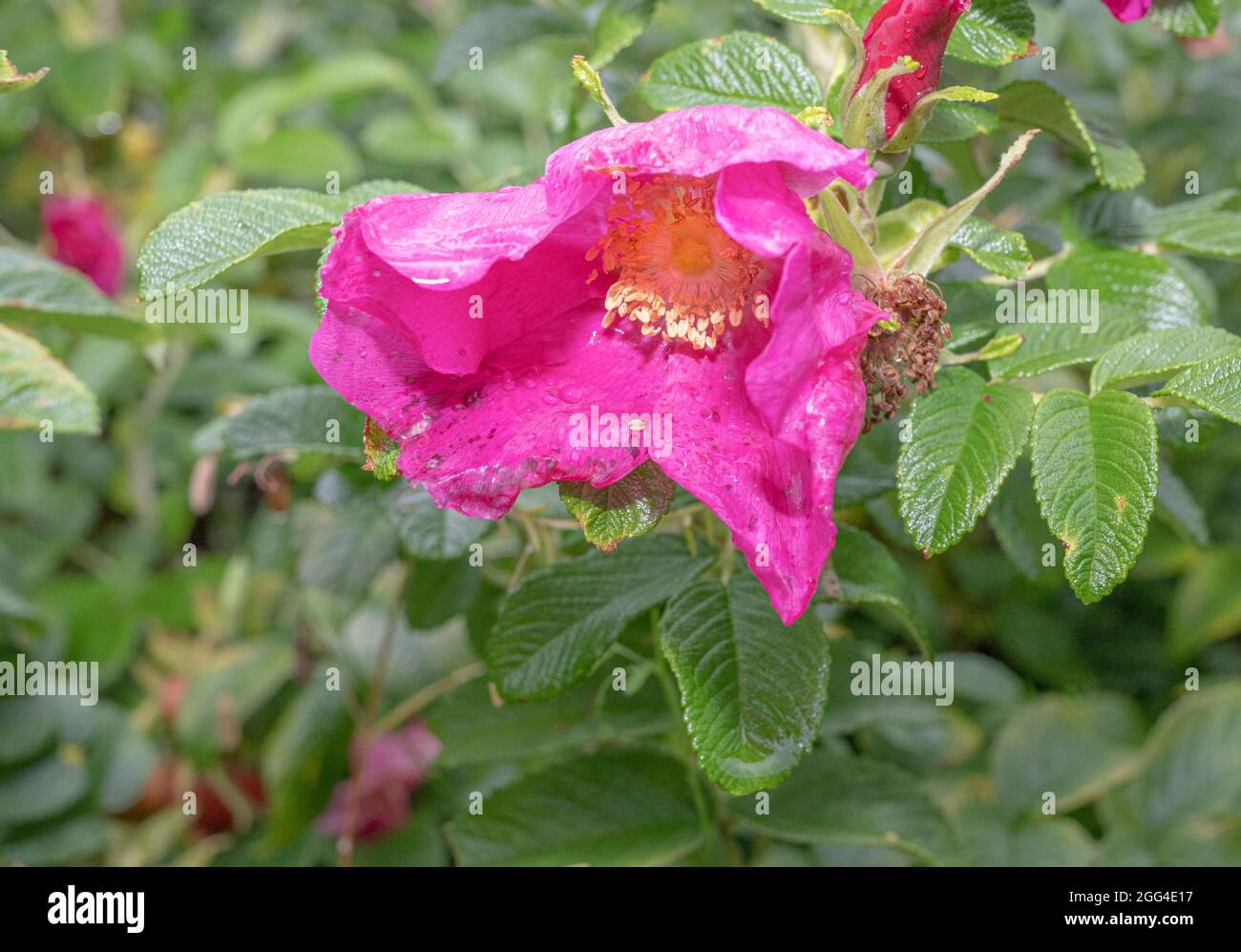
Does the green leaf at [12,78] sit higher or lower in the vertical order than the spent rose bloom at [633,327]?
higher

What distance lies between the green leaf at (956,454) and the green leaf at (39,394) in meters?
0.69

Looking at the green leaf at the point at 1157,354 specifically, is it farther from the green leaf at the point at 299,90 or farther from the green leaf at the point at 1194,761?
the green leaf at the point at 299,90

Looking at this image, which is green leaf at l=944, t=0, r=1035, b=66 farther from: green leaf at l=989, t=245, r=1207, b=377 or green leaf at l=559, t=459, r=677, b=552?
green leaf at l=559, t=459, r=677, b=552

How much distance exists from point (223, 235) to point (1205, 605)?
1.50 m

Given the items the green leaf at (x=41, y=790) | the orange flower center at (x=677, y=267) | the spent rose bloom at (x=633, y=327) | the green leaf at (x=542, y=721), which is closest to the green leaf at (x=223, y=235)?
the spent rose bloom at (x=633, y=327)

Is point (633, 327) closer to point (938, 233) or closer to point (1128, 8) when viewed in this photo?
point (938, 233)

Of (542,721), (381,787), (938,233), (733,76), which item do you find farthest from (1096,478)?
(381,787)

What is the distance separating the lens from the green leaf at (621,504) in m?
0.73

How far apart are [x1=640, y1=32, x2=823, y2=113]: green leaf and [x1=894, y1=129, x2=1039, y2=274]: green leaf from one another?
0.56 ft

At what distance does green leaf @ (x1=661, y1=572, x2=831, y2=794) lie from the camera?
787mm

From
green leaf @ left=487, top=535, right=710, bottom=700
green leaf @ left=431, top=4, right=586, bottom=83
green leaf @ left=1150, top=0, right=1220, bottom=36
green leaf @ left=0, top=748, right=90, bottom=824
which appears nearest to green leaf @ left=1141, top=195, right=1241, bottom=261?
green leaf @ left=1150, top=0, right=1220, bottom=36

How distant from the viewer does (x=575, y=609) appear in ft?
3.05
